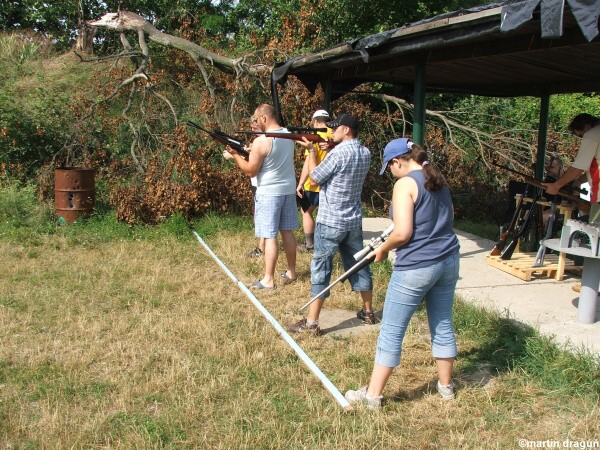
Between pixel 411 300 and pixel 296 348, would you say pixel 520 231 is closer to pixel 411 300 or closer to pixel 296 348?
pixel 296 348

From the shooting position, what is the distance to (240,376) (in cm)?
392

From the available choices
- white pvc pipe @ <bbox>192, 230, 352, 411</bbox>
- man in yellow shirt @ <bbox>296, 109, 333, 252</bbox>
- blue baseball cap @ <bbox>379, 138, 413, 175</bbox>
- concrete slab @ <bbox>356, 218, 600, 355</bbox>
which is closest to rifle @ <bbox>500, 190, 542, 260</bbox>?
concrete slab @ <bbox>356, 218, 600, 355</bbox>

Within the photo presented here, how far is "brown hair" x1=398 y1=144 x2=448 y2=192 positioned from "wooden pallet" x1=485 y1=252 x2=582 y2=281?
309 centimetres

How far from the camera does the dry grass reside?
10.5ft

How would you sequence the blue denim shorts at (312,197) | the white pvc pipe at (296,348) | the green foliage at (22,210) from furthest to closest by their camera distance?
the green foliage at (22,210) → the blue denim shorts at (312,197) → the white pvc pipe at (296,348)

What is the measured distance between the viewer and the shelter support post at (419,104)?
19.1 feet

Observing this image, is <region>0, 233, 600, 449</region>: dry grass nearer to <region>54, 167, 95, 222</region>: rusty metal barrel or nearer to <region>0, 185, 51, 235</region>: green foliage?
<region>0, 185, 51, 235</region>: green foliage

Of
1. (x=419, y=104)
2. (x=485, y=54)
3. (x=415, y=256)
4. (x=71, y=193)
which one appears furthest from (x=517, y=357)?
(x=71, y=193)

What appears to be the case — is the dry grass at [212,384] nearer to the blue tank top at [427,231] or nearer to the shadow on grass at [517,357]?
the shadow on grass at [517,357]

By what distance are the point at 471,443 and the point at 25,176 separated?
29.0 feet

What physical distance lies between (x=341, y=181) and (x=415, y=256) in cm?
135

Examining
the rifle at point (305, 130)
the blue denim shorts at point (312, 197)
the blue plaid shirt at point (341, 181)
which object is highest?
the rifle at point (305, 130)

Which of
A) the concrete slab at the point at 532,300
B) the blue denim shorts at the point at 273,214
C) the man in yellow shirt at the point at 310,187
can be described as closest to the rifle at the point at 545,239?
the concrete slab at the point at 532,300

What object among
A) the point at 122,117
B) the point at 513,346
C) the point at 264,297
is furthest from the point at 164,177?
the point at 513,346
